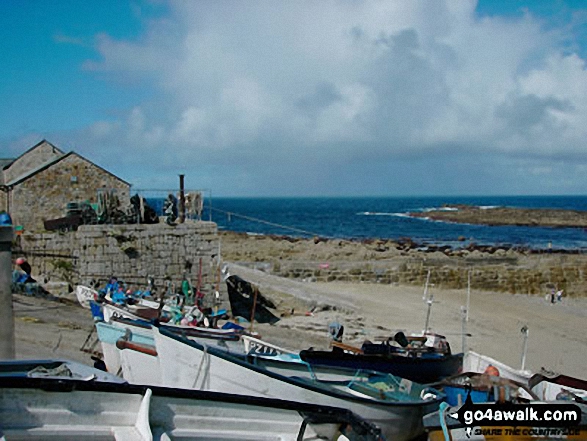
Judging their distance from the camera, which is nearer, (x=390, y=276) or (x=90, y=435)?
(x=90, y=435)

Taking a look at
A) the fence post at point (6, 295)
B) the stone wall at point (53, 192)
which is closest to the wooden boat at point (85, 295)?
the stone wall at point (53, 192)

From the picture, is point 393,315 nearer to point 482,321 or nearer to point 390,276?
point 482,321

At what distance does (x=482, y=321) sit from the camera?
65.8 ft

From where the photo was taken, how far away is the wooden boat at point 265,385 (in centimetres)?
768

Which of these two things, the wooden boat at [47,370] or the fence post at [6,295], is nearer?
the wooden boat at [47,370]

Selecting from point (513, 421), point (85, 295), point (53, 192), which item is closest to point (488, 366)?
point (513, 421)

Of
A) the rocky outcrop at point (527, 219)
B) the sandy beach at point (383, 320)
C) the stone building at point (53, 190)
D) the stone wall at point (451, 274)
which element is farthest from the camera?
the rocky outcrop at point (527, 219)

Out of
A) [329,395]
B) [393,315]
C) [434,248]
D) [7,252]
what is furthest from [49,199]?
[434,248]

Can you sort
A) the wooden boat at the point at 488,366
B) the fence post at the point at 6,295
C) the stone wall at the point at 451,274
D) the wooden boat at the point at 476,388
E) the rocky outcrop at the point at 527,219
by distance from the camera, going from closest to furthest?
the fence post at the point at 6,295 < the wooden boat at the point at 476,388 < the wooden boat at the point at 488,366 < the stone wall at the point at 451,274 < the rocky outcrop at the point at 527,219

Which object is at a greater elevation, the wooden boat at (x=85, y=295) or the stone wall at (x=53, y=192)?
the stone wall at (x=53, y=192)

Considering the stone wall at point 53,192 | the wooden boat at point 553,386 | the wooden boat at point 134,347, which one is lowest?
the wooden boat at point 553,386

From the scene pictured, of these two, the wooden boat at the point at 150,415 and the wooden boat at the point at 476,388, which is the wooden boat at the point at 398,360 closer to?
the wooden boat at the point at 476,388

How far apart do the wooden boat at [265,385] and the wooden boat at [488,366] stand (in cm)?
199

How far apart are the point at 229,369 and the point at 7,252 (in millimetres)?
3027
